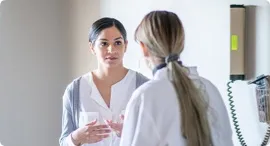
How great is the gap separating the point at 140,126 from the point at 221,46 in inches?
24.7

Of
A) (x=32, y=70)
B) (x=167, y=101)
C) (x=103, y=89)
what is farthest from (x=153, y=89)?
(x=32, y=70)

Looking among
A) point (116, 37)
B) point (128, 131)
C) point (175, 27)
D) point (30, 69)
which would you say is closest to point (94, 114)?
point (116, 37)

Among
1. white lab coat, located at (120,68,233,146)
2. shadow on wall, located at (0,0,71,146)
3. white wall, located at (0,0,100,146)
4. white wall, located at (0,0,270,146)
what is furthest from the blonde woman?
shadow on wall, located at (0,0,71,146)

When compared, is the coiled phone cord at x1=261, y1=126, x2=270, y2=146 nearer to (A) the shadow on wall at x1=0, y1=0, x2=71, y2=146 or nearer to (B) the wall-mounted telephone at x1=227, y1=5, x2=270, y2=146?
(B) the wall-mounted telephone at x1=227, y1=5, x2=270, y2=146

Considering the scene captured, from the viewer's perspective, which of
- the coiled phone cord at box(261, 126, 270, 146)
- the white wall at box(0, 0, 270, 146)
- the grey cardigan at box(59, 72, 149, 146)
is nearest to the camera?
the coiled phone cord at box(261, 126, 270, 146)

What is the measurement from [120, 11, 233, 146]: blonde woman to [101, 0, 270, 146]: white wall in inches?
15.2

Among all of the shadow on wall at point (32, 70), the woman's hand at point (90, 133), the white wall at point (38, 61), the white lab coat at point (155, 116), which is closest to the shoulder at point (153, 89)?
the white lab coat at point (155, 116)

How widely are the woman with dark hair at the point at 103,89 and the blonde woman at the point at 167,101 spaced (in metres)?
0.44

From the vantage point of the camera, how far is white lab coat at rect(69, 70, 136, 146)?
1.59 meters

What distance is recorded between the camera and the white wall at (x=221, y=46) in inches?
57.9

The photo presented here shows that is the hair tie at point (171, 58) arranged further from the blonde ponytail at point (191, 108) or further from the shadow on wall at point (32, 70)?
the shadow on wall at point (32, 70)

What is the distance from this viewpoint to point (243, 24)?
4.94ft

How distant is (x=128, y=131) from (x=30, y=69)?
1.81m

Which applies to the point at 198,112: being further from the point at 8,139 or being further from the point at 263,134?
the point at 8,139
